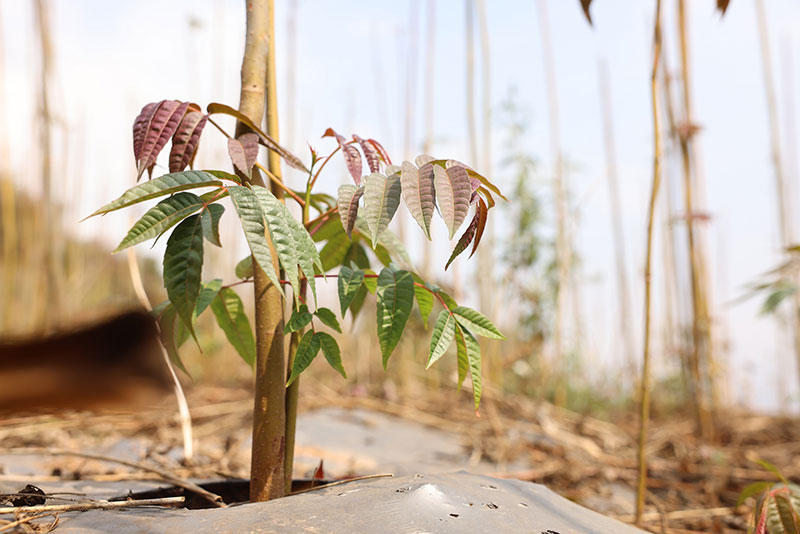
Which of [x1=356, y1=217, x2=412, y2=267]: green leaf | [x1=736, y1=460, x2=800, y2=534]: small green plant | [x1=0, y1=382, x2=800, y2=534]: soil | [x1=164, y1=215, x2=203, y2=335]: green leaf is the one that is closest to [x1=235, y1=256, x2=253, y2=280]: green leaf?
[x1=356, y1=217, x2=412, y2=267]: green leaf

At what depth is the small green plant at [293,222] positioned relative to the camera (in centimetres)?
69

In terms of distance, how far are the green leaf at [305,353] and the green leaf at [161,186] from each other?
0.25 m

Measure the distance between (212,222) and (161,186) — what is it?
7 cm

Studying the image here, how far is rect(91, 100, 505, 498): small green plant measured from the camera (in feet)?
2.25

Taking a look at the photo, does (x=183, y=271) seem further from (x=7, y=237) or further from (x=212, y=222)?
(x=7, y=237)

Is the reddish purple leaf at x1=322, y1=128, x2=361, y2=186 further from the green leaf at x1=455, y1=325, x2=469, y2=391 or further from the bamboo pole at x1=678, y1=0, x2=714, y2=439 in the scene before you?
the bamboo pole at x1=678, y1=0, x2=714, y2=439

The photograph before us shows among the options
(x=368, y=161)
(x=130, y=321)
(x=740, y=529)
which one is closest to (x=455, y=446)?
(x=740, y=529)

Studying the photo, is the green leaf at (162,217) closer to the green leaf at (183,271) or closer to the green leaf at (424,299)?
the green leaf at (183,271)

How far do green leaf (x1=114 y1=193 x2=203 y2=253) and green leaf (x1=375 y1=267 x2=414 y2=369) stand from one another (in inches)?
10.2

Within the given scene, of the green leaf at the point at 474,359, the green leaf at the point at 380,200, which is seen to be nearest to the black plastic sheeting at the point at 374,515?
the green leaf at the point at 474,359

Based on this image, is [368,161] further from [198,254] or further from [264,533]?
[264,533]

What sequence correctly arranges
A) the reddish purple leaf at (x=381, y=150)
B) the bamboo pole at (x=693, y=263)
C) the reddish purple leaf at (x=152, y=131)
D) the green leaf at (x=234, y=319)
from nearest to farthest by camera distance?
the reddish purple leaf at (x=152, y=131) → the reddish purple leaf at (x=381, y=150) → the green leaf at (x=234, y=319) → the bamboo pole at (x=693, y=263)

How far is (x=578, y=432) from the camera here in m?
2.98

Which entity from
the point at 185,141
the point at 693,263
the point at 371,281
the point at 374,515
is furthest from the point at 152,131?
the point at 693,263
